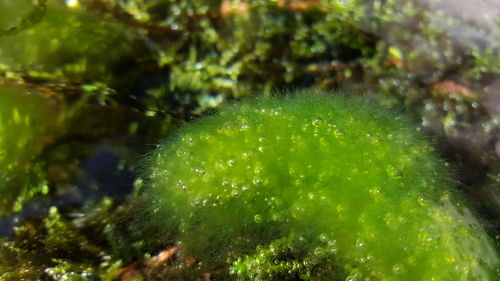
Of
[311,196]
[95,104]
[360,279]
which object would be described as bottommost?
[360,279]

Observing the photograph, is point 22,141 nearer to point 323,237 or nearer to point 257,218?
point 257,218

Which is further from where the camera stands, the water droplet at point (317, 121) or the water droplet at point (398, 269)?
the water droplet at point (317, 121)

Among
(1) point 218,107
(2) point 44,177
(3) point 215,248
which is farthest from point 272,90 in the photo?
(2) point 44,177

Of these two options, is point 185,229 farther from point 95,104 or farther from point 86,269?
point 95,104

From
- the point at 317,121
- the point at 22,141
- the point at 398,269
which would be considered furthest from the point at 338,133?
the point at 22,141

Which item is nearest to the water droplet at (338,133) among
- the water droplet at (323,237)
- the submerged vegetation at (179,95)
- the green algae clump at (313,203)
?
the green algae clump at (313,203)

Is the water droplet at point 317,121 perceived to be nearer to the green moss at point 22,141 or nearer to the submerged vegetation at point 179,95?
the submerged vegetation at point 179,95
